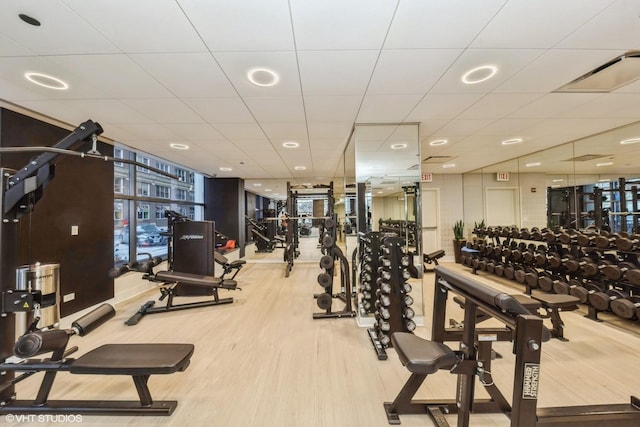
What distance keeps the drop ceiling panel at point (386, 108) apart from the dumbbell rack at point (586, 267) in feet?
10.4

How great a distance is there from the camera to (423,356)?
146 cm

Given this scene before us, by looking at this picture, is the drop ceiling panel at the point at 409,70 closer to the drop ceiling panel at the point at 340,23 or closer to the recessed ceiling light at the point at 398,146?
the drop ceiling panel at the point at 340,23

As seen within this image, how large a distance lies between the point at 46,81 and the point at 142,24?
4.70ft

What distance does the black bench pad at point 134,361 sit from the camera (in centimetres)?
171

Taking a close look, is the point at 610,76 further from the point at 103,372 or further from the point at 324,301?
the point at 103,372

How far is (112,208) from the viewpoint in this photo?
400 cm

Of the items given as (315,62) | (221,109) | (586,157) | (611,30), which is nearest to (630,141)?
(586,157)

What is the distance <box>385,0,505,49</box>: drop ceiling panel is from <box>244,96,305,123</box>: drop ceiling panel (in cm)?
115

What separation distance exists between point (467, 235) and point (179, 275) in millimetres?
6955

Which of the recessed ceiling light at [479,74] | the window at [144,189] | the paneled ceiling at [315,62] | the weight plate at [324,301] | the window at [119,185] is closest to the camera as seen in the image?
the paneled ceiling at [315,62]

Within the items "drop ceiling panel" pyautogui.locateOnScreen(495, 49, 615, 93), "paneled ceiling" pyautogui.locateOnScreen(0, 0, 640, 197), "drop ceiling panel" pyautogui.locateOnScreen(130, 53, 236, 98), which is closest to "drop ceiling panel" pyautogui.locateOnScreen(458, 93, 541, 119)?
"paneled ceiling" pyautogui.locateOnScreen(0, 0, 640, 197)

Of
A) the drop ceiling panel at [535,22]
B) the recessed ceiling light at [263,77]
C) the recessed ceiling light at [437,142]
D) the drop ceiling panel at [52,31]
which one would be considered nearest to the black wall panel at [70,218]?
the drop ceiling panel at [52,31]

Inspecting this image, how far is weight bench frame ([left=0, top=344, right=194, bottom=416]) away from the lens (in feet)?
5.62

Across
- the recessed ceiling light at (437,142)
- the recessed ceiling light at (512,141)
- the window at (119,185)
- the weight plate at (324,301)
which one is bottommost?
the weight plate at (324,301)
